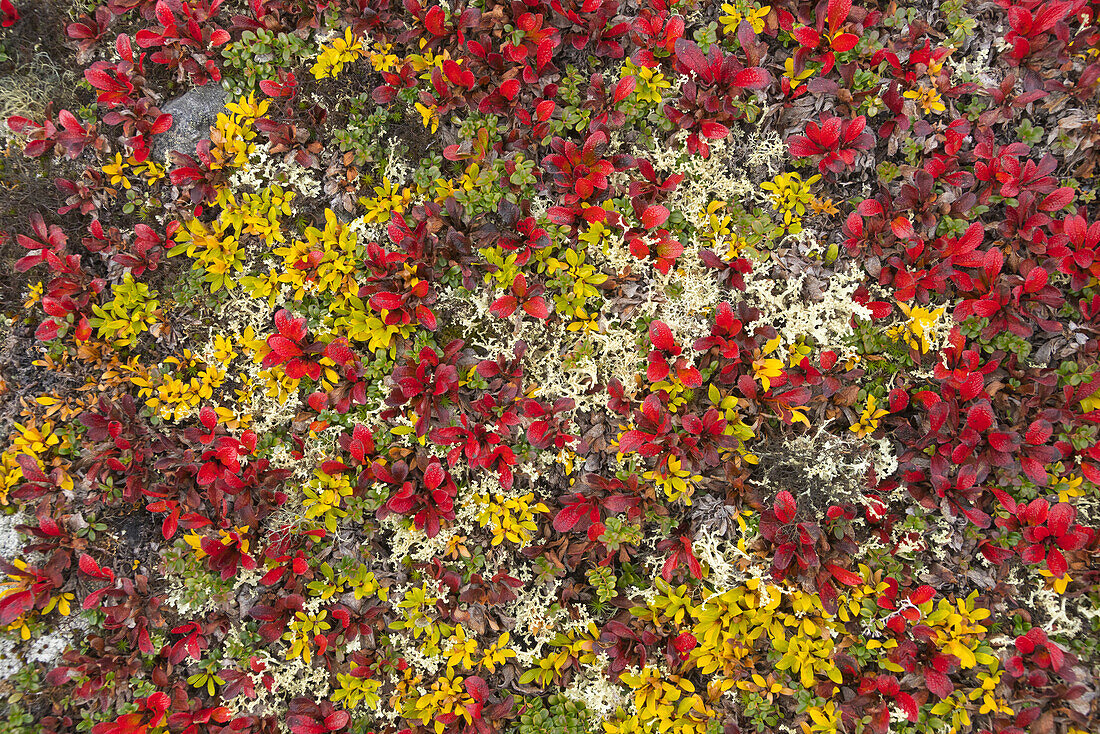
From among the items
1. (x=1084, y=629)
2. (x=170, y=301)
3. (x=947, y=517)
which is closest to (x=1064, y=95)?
(x=947, y=517)

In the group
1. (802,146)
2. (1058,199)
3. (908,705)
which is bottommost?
(908,705)

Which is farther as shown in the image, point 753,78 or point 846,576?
point 753,78

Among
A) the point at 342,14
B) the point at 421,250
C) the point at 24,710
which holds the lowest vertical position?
the point at 24,710

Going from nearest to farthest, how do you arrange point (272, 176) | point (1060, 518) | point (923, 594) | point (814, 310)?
point (1060, 518) < point (923, 594) < point (814, 310) < point (272, 176)

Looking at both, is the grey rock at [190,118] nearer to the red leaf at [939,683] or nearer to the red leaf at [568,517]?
the red leaf at [568,517]

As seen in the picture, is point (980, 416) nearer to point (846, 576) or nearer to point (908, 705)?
point (846, 576)

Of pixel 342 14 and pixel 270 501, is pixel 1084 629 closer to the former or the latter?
pixel 270 501

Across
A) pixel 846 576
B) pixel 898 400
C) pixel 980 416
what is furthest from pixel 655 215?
pixel 846 576
